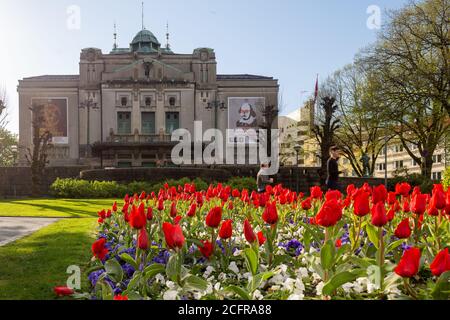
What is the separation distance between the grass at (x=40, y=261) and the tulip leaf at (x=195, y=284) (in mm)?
1718

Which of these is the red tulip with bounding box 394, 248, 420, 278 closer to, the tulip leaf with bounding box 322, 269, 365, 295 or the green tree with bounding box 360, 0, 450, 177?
the tulip leaf with bounding box 322, 269, 365, 295

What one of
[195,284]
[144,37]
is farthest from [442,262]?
[144,37]

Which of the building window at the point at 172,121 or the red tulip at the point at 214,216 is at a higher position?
the building window at the point at 172,121

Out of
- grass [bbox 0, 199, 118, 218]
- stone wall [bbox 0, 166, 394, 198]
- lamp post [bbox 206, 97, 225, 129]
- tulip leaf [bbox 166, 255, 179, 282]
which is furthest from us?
lamp post [bbox 206, 97, 225, 129]

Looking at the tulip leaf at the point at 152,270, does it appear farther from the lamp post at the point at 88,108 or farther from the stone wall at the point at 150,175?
the lamp post at the point at 88,108

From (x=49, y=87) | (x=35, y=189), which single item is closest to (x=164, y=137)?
(x=49, y=87)

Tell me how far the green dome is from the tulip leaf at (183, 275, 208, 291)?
67668mm

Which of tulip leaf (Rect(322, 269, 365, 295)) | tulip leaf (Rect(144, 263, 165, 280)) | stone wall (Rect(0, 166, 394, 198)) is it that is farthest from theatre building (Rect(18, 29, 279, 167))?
tulip leaf (Rect(322, 269, 365, 295))

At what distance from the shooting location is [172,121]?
198 ft

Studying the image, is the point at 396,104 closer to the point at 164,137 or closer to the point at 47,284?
the point at 47,284

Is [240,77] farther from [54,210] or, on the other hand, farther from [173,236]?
[173,236]

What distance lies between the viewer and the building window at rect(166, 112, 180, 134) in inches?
2352

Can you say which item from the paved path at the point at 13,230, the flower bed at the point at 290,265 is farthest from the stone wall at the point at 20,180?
the flower bed at the point at 290,265

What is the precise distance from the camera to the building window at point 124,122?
59.9 meters
